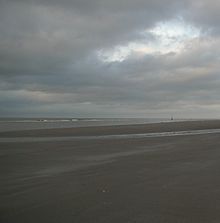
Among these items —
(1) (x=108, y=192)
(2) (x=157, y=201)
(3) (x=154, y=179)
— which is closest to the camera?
(2) (x=157, y=201)

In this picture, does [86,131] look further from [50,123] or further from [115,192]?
[50,123]

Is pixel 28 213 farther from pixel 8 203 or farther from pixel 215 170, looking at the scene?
pixel 215 170

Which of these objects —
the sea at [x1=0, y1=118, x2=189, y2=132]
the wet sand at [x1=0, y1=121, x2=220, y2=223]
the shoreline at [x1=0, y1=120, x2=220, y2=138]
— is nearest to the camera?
the wet sand at [x1=0, y1=121, x2=220, y2=223]

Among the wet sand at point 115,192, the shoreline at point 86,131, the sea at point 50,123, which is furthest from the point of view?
the sea at point 50,123

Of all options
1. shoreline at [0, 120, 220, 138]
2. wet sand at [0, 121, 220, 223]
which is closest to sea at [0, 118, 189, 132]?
shoreline at [0, 120, 220, 138]

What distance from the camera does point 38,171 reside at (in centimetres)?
1166

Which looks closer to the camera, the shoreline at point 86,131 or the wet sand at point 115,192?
the wet sand at point 115,192

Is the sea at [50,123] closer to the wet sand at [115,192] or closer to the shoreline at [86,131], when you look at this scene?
the shoreline at [86,131]

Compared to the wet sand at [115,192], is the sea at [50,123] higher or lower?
higher

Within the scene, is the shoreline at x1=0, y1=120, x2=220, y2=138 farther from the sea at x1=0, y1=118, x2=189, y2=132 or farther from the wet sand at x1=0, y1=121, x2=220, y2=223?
the wet sand at x1=0, y1=121, x2=220, y2=223

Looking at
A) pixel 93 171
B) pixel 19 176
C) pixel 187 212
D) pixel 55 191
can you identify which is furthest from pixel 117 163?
pixel 187 212

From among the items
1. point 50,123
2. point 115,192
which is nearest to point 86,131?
point 115,192

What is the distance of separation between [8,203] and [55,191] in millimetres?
1322

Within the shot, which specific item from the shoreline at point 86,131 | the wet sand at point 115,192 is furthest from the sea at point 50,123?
the wet sand at point 115,192
